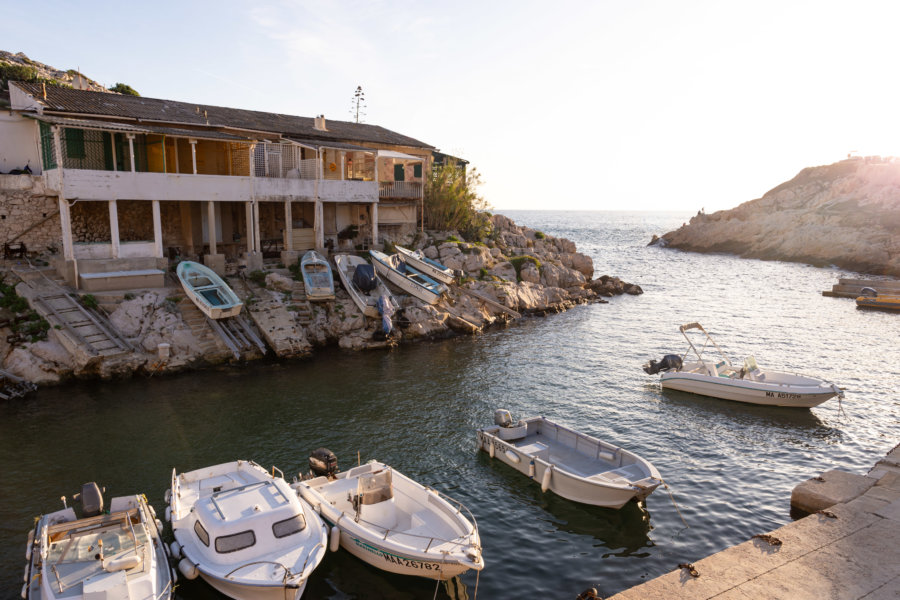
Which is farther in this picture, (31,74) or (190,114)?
(31,74)

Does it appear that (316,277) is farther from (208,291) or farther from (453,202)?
(453,202)

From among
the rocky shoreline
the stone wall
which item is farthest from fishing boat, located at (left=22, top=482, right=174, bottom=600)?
the stone wall

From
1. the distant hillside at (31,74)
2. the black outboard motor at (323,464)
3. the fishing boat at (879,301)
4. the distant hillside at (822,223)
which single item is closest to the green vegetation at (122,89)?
the distant hillside at (31,74)

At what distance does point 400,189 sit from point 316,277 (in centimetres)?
1450

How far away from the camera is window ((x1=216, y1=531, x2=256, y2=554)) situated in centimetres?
1196

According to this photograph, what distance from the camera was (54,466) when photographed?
58.8ft

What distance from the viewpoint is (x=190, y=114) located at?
35.4 metres

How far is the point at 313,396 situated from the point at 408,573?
508 inches

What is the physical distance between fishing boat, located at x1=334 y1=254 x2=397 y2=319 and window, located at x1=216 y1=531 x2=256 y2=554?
2099 centimetres

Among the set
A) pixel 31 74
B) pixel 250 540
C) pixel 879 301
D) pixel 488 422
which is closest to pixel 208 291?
pixel 488 422

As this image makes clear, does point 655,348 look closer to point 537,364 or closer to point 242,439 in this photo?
point 537,364

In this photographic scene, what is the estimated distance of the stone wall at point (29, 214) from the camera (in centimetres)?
3014

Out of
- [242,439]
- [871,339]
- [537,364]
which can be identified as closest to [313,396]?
[242,439]

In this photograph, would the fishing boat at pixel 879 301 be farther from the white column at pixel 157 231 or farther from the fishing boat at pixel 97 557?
the fishing boat at pixel 97 557
